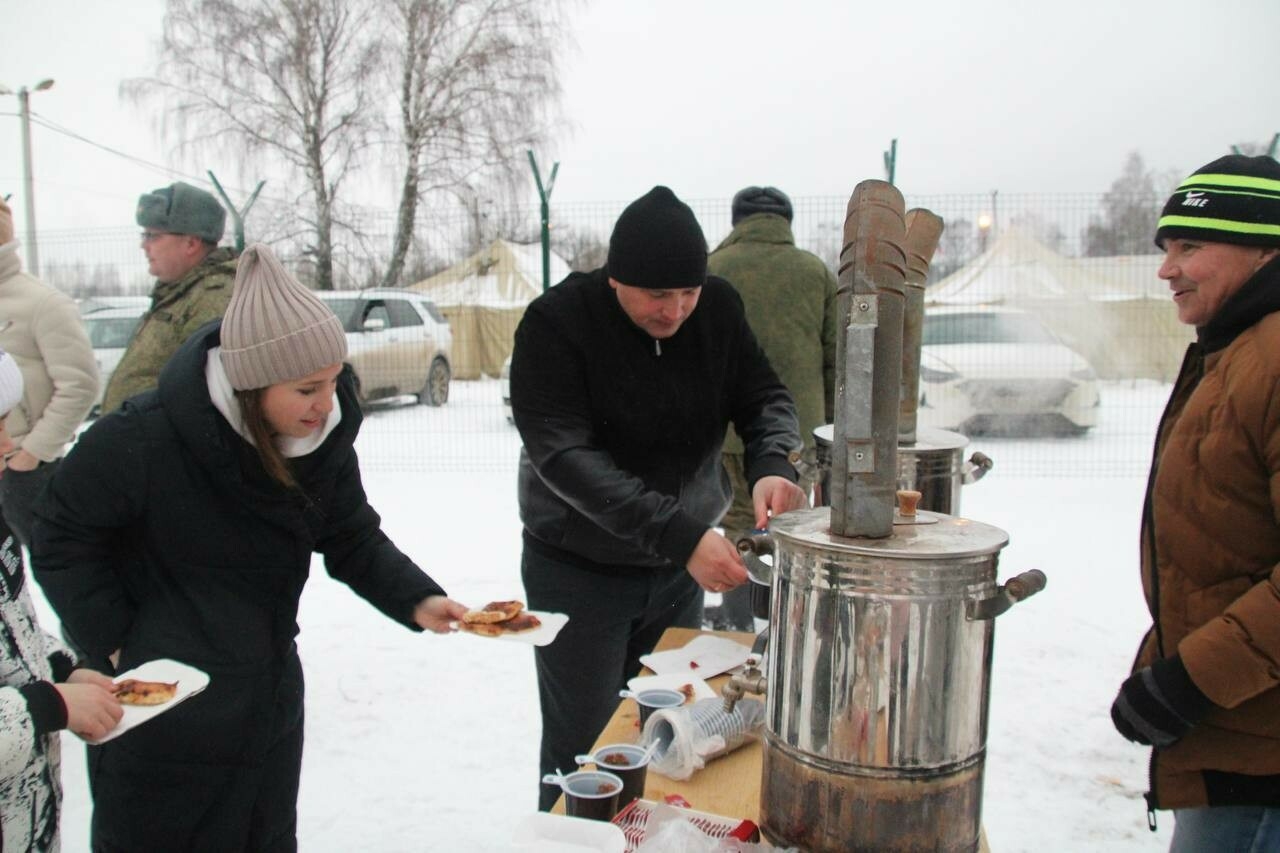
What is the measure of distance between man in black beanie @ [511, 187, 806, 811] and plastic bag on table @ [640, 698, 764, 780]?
0.44m

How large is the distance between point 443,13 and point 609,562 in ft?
64.5

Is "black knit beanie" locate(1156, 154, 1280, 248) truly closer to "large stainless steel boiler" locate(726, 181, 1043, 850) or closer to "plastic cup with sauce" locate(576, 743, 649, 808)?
"large stainless steel boiler" locate(726, 181, 1043, 850)

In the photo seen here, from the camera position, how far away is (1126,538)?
20.9ft

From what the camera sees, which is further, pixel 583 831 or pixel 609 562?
pixel 609 562

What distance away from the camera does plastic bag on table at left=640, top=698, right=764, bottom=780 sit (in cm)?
178

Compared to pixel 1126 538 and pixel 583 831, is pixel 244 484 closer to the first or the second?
pixel 583 831

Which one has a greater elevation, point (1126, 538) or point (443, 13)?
point (443, 13)

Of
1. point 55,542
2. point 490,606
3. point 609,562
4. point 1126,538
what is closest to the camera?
point 55,542

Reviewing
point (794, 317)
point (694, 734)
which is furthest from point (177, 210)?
point (694, 734)

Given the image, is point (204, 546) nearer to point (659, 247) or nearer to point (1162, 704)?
point (659, 247)

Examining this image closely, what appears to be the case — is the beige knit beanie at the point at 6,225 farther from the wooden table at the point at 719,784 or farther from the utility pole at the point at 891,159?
the utility pole at the point at 891,159

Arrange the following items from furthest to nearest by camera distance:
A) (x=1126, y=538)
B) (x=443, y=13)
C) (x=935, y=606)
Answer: (x=443, y=13) < (x=1126, y=538) < (x=935, y=606)

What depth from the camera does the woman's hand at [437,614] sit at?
2.18 metres

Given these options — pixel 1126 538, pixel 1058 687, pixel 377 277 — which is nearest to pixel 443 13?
pixel 377 277
